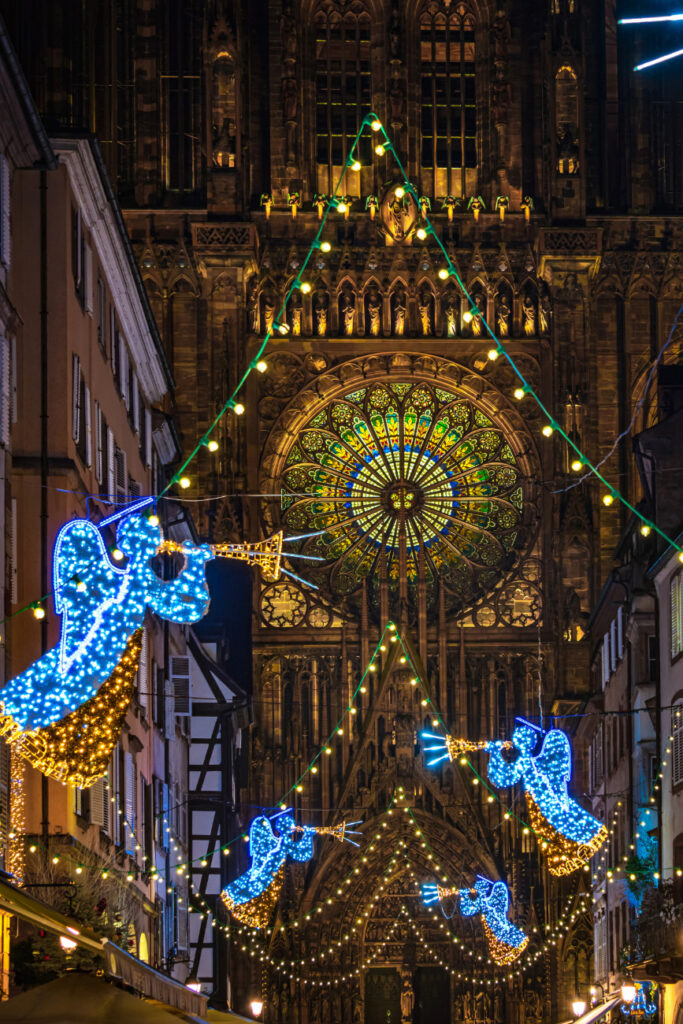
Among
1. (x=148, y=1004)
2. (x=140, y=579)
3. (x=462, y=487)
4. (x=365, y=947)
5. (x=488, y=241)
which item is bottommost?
(x=365, y=947)

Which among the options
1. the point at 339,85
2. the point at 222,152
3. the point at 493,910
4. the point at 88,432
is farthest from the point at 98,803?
the point at 339,85

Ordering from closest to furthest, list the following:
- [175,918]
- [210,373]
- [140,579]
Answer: [140,579] → [175,918] → [210,373]

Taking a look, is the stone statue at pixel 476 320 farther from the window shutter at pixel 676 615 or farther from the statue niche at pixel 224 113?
the window shutter at pixel 676 615

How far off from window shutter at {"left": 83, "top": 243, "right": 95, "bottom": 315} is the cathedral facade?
2497cm

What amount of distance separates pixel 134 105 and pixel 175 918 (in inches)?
1023

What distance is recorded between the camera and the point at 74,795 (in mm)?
28438

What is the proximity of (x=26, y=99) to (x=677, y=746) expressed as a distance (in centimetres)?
1862

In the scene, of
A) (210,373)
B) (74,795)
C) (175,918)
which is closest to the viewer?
(74,795)

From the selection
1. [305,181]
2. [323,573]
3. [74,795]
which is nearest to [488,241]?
[305,181]

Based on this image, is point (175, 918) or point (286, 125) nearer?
point (175, 918)

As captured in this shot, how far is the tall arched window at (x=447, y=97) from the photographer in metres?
62.0

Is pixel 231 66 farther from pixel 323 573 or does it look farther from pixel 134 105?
pixel 323 573

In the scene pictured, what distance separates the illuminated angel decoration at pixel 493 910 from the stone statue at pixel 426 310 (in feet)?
50.7

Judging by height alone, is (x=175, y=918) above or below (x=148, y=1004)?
below
